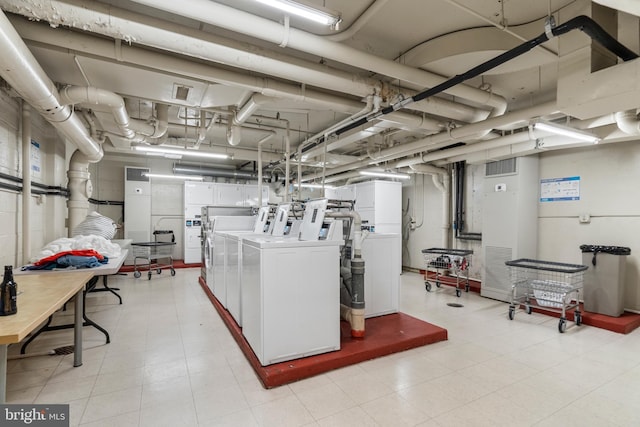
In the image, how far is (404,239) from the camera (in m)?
8.91

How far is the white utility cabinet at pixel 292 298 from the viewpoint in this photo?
106 inches

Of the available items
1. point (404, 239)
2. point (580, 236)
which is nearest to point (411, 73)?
point (580, 236)

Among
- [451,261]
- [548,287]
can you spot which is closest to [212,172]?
[451,261]

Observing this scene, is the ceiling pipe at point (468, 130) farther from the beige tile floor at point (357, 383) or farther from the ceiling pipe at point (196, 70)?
the beige tile floor at point (357, 383)

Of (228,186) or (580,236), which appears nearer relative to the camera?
(580,236)

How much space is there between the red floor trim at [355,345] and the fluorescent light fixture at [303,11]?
277 cm

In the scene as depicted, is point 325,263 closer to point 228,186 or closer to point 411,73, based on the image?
point 411,73

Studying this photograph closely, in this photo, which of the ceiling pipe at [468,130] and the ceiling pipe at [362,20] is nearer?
the ceiling pipe at [362,20]

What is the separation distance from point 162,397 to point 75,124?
133 inches

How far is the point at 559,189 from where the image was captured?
5.36 m

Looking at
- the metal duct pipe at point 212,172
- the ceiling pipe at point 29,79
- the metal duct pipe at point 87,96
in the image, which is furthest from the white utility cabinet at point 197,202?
the metal duct pipe at point 87,96

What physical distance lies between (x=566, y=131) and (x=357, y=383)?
3875 millimetres

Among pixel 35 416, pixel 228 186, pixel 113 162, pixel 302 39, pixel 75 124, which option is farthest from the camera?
pixel 228 186

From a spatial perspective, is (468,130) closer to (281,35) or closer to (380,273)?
(380,273)
